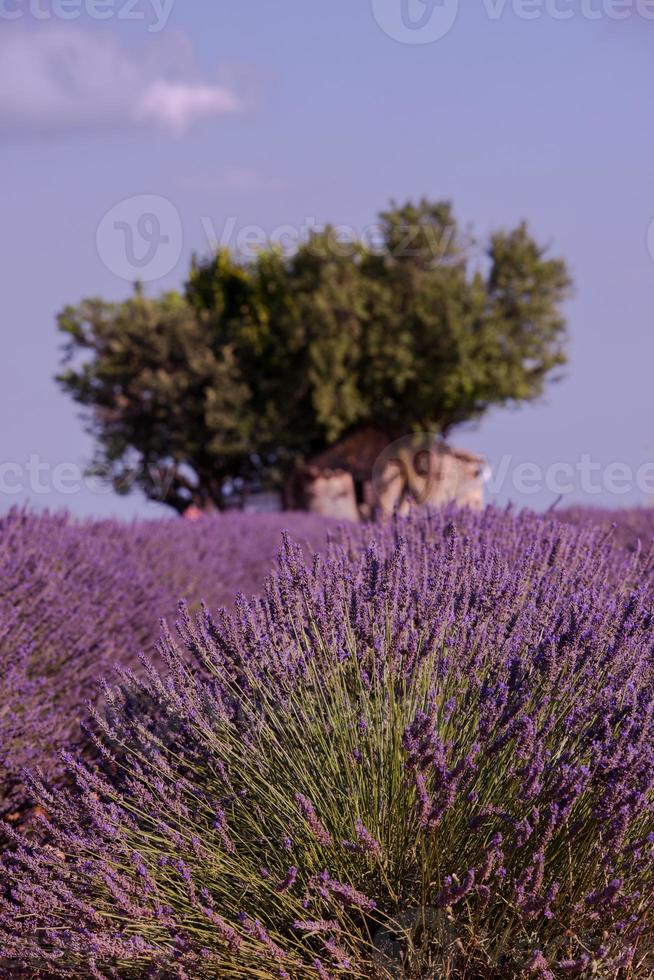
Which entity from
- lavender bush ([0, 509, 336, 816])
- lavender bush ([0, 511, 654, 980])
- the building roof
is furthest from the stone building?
lavender bush ([0, 511, 654, 980])

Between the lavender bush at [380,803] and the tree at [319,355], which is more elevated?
the tree at [319,355]

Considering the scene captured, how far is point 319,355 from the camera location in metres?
21.6

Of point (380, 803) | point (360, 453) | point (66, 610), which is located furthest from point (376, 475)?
point (380, 803)

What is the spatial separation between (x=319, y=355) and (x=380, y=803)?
18.9 metres

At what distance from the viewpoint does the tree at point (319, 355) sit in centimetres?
2197

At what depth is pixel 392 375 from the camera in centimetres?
2189

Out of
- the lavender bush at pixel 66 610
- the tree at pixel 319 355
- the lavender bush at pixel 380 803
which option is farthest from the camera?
the tree at pixel 319 355

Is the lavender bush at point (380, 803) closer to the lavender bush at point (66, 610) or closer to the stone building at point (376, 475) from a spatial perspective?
the lavender bush at point (66, 610)

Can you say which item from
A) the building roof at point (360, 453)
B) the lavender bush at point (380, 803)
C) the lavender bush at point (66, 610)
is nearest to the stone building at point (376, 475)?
the building roof at point (360, 453)

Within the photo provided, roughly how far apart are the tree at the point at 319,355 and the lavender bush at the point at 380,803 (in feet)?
59.6

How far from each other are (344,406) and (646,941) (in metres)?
19.3

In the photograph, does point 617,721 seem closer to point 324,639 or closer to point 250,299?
point 324,639

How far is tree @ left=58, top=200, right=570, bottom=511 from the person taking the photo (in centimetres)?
2197

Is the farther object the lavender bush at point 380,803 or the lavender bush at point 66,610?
the lavender bush at point 66,610
